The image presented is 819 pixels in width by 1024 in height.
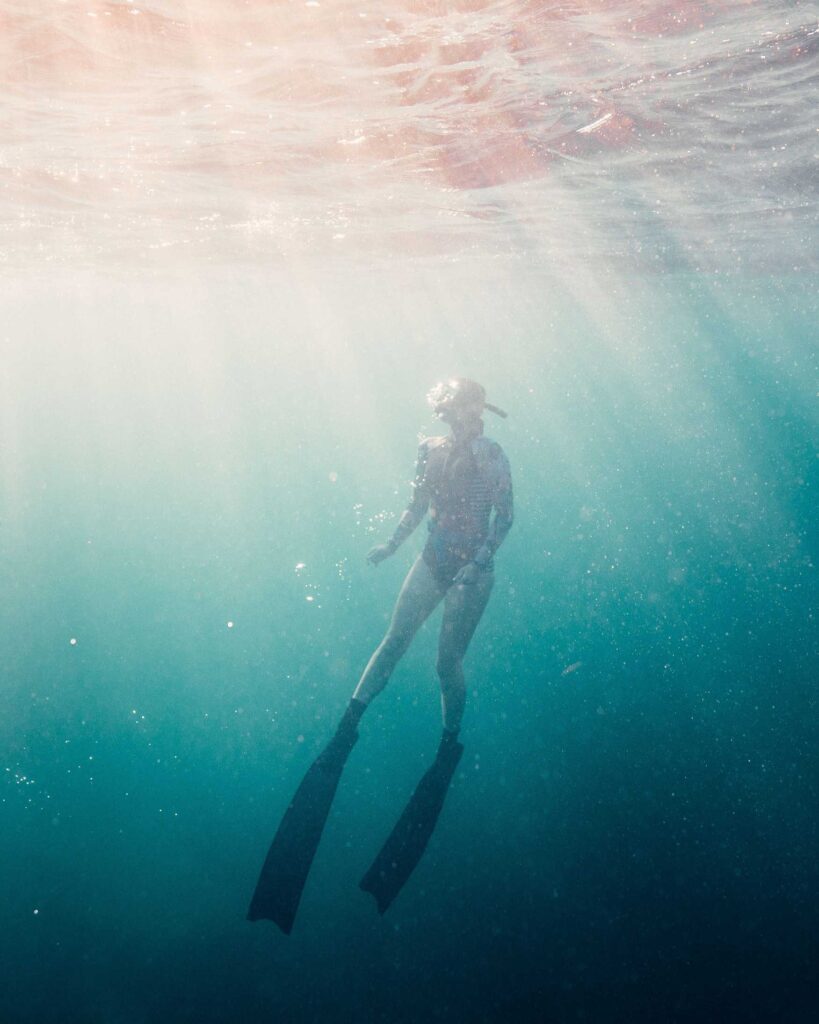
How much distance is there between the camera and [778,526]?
1055 inches

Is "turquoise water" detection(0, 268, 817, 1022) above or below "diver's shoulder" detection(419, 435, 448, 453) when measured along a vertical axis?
below

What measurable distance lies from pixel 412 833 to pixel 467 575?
3.21 m

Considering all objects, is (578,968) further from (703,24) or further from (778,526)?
(778,526)

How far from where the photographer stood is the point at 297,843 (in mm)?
6543

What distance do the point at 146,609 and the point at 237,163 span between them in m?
10.3

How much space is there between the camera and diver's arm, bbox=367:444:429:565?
23.3 feet

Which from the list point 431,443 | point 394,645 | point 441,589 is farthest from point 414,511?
point 394,645

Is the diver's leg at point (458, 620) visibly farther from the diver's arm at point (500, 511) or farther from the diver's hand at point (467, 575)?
the diver's arm at point (500, 511)

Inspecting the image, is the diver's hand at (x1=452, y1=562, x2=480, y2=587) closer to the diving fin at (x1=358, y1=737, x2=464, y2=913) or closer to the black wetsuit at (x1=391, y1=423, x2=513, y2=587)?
the black wetsuit at (x1=391, y1=423, x2=513, y2=587)

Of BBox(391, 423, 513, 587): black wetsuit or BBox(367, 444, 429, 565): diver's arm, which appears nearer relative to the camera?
BBox(391, 423, 513, 587): black wetsuit

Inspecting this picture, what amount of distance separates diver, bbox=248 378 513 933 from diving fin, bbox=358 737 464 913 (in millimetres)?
12

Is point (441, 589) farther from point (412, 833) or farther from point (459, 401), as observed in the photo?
point (412, 833)

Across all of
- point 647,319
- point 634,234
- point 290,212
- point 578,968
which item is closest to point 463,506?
point 578,968

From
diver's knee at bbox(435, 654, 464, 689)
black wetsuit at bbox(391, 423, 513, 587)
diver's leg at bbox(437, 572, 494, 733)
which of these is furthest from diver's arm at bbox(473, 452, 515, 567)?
diver's knee at bbox(435, 654, 464, 689)
